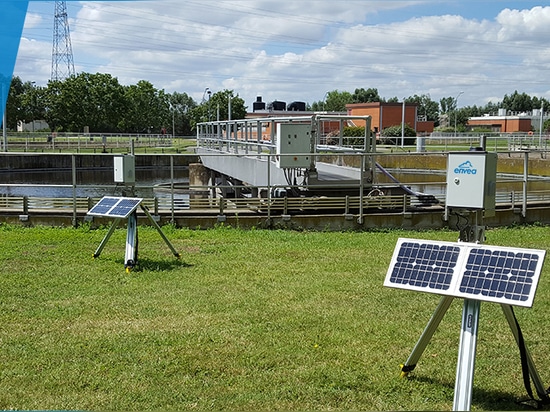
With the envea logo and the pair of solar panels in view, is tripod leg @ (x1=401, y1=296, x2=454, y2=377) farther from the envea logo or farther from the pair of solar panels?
the envea logo

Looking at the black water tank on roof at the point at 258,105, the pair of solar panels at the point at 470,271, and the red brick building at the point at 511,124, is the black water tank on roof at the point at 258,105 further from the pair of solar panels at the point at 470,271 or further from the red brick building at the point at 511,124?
the pair of solar panels at the point at 470,271

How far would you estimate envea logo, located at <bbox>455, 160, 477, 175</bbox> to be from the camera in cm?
464

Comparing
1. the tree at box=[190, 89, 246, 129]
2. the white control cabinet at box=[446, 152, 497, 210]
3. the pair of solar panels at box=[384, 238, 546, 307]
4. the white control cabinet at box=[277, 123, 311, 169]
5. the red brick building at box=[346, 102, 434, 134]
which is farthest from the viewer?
the tree at box=[190, 89, 246, 129]

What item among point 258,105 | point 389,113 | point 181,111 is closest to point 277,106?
point 258,105

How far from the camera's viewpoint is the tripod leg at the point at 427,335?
4.89 metres

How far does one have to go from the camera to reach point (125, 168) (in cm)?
1038

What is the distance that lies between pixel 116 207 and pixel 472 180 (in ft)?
21.4

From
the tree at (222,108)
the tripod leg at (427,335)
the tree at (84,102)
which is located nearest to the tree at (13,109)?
the tree at (84,102)

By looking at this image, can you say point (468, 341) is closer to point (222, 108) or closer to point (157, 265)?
point (157, 265)

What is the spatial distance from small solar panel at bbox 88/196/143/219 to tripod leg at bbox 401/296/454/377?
5452 millimetres

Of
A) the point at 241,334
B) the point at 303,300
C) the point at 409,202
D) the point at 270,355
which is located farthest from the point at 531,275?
the point at 409,202

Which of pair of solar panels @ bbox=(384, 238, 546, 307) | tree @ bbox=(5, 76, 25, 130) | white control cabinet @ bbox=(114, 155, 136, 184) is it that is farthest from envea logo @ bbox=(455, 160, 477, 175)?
tree @ bbox=(5, 76, 25, 130)

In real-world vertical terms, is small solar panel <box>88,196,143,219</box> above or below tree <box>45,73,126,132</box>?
below

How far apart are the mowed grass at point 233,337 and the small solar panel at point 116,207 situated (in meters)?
0.82
